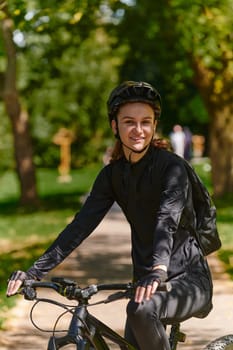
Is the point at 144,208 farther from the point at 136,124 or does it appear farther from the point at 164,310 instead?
the point at 164,310

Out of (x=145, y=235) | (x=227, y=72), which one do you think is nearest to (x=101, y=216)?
(x=145, y=235)

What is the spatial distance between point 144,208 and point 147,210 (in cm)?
2

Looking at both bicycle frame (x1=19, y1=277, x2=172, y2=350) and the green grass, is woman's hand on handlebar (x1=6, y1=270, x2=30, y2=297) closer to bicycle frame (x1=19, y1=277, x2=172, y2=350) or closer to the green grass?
bicycle frame (x1=19, y1=277, x2=172, y2=350)

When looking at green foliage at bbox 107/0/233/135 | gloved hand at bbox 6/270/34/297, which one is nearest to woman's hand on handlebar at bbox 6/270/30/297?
gloved hand at bbox 6/270/34/297

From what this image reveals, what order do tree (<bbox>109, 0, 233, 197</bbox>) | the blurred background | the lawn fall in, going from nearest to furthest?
the lawn → the blurred background → tree (<bbox>109, 0, 233, 197</bbox>)

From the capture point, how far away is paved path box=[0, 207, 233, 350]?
23.9 feet

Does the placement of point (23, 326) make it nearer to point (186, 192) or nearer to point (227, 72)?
point (186, 192)

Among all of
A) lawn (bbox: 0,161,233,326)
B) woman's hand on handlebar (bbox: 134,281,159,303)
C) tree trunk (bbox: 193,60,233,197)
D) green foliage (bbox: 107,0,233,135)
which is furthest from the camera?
tree trunk (bbox: 193,60,233,197)

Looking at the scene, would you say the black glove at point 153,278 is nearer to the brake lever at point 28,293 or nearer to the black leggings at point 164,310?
the black leggings at point 164,310

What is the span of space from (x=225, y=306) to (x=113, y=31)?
51.6ft

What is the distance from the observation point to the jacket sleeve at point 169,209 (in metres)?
3.75

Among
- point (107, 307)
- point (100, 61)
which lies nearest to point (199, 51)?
point (107, 307)

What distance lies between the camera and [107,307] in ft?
28.5

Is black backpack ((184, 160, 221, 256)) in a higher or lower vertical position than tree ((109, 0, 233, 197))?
lower
